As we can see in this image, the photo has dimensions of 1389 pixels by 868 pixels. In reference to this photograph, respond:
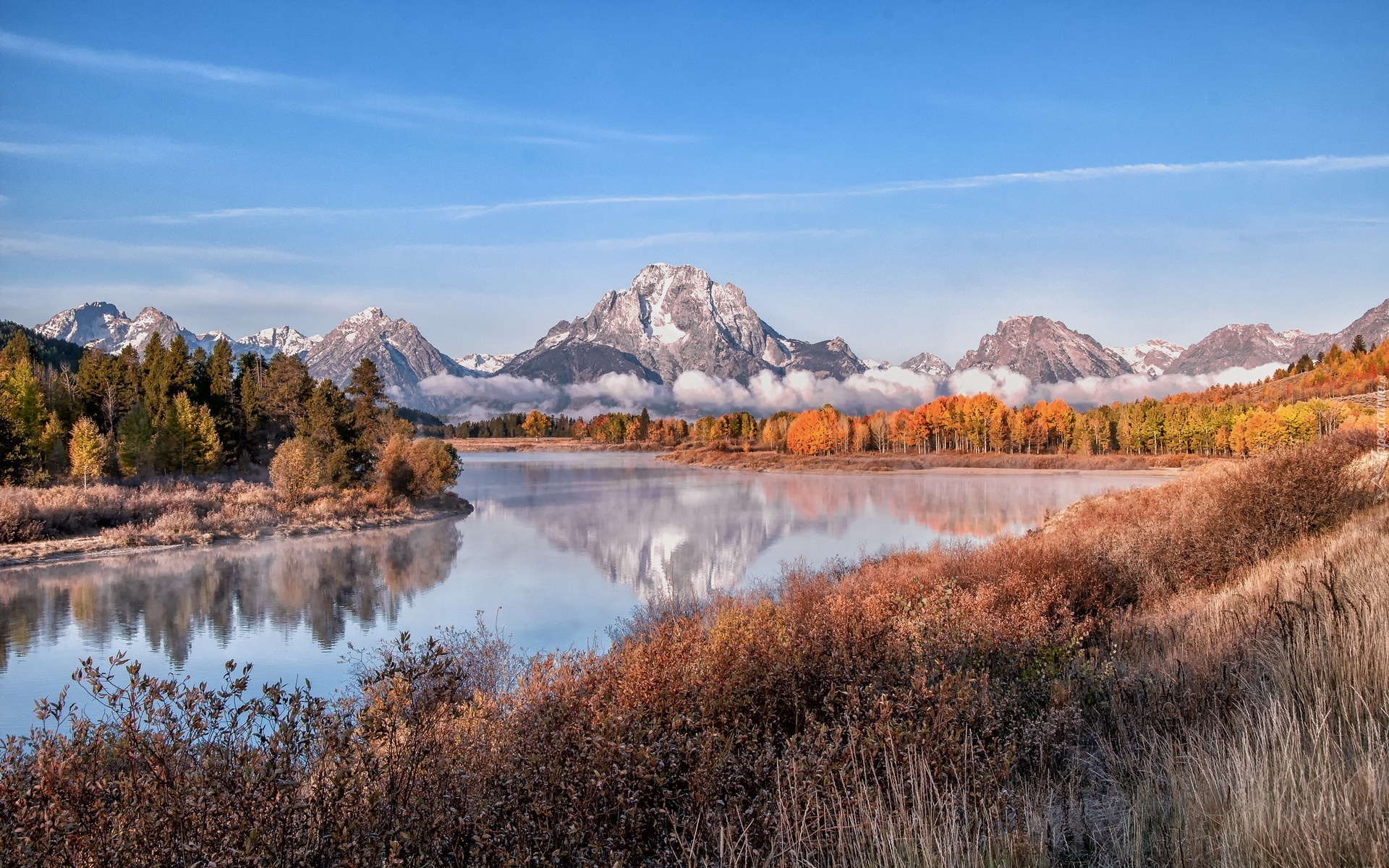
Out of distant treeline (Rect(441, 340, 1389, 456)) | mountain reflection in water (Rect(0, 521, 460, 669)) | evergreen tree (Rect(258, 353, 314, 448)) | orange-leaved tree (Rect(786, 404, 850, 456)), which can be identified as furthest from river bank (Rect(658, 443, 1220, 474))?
mountain reflection in water (Rect(0, 521, 460, 669))

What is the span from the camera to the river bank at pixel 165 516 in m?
26.4

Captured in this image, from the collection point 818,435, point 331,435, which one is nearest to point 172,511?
point 331,435

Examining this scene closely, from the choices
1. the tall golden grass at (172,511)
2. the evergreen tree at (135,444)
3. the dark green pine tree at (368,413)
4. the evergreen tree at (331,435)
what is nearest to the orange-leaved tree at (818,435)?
the dark green pine tree at (368,413)

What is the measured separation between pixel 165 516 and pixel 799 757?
109 ft

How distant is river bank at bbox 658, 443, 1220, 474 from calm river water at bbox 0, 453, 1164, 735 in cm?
4473

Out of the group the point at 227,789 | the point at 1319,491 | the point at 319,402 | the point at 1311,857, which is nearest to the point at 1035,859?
the point at 1311,857

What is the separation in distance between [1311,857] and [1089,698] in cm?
372

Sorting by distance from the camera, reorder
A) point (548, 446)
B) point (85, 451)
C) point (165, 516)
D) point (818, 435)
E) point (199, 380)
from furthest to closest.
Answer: point (548, 446), point (818, 435), point (199, 380), point (85, 451), point (165, 516)

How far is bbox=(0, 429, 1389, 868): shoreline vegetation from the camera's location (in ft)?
11.7

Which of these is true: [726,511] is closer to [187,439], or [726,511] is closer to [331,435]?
[331,435]

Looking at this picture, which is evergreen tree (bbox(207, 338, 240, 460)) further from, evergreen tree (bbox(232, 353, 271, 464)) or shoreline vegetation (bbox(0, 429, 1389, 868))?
shoreline vegetation (bbox(0, 429, 1389, 868))

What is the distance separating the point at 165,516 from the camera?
3036cm

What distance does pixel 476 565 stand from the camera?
26.6m

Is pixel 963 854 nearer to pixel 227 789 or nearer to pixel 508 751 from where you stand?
pixel 508 751
